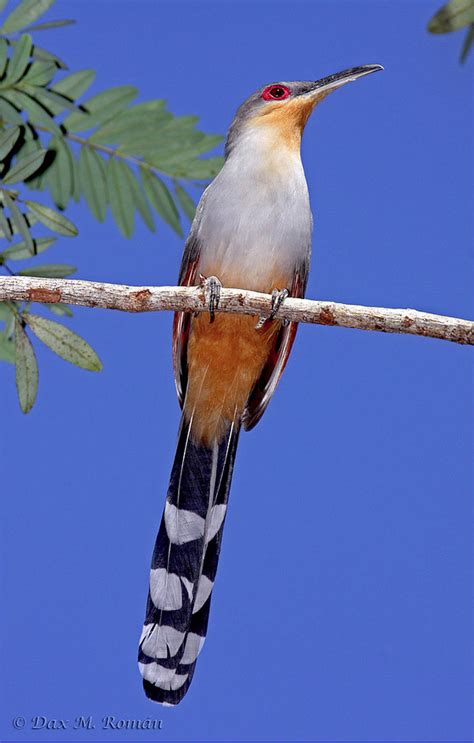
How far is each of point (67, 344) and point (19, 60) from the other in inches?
37.0

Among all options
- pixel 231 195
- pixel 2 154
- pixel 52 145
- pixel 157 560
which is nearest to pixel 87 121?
pixel 52 145

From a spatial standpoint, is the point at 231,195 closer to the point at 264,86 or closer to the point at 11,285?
the point at 264,86

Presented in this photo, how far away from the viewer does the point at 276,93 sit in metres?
3.23

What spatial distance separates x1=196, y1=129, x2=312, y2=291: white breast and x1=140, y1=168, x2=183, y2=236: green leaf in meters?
0.16

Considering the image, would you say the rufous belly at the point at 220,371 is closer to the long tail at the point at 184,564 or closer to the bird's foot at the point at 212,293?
the long tail at the point at 184,564

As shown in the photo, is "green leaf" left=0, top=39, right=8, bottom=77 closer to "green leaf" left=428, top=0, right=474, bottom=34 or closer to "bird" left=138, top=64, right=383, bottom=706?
"bird" left=138, top=64, right=383, bottom=706

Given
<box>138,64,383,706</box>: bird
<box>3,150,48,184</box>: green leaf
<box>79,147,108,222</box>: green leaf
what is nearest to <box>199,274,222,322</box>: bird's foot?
<box>138,64,383,706</box>: bird

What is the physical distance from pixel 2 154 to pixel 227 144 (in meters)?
0.88

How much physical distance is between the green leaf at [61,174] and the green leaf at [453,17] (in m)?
1.47

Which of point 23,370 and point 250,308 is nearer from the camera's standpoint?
point 250,308

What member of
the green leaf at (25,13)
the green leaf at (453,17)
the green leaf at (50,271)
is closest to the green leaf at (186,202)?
the green leaf at (50,271)

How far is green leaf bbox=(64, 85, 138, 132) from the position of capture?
3109mm

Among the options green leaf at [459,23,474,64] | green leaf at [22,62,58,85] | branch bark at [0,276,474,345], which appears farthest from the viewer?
green leaf at [22,62,58,85]

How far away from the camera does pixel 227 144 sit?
3.32 metres
